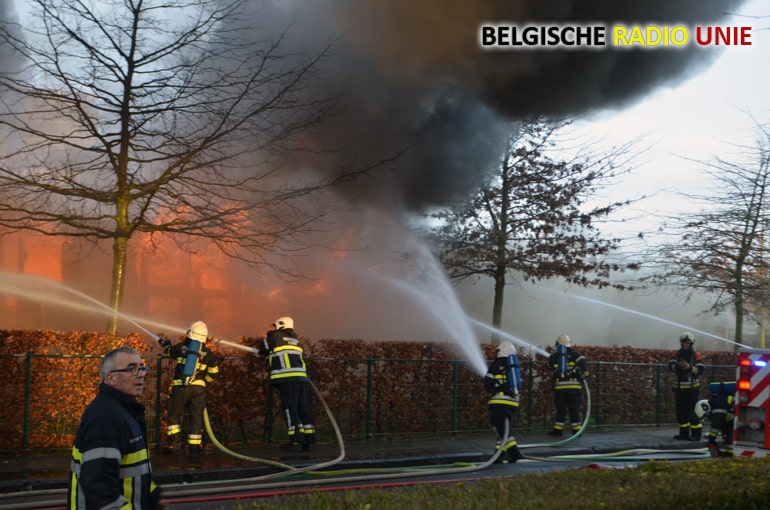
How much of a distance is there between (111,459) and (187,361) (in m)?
6.68

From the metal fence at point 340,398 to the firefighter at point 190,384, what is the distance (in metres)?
0.59

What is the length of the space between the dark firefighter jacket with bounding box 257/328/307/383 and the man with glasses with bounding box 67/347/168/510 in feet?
21.7

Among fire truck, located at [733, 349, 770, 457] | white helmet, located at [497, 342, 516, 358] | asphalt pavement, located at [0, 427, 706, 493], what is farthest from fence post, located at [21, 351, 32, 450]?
fire truck, located at [733, 349, 770, 457]

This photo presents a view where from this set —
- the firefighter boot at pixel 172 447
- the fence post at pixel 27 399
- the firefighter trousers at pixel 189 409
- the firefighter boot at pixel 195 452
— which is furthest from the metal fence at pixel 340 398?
the firefighter boot at pixel 195 452

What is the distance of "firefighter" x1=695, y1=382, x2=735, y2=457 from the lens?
400 inches

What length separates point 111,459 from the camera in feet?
11.1

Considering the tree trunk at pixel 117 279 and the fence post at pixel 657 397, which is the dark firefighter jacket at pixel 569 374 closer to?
the fence post at pixel 657 397

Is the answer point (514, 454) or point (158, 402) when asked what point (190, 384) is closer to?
point (158, 402)

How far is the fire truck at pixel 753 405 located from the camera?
799 cm

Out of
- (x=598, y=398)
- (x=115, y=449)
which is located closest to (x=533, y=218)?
(x=598, y=398)

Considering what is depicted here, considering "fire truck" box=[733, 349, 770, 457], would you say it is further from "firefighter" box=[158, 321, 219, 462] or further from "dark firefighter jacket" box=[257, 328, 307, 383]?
"firefighter" box=[158, 321, 219, 462]

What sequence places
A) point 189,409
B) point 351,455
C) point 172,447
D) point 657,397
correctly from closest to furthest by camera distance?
point 189,409 → point 172,447 → point 351,455 → point 657,397

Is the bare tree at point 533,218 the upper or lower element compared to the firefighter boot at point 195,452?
upper

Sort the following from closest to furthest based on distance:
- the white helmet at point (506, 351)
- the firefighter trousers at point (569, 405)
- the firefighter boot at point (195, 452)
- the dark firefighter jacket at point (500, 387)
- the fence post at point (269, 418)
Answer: the firefighter boot at point (195, 452)
the dark firefighter jacket at point (500, 387)
the white helmet at point (506, 351)
the fence post at point (269, 418)
the firefighter trousers at point (569, 405)
